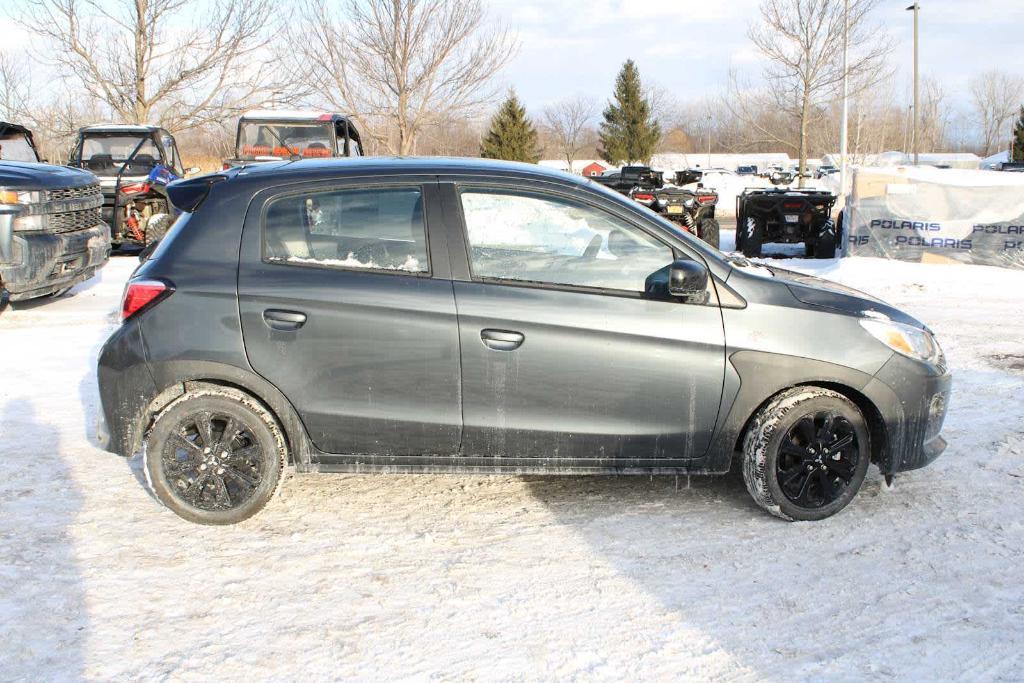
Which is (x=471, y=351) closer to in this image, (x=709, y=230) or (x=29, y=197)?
(x=29, y=197)

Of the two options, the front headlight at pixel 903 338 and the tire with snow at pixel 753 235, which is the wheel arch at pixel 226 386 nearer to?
the front headlight at pixel 903 338

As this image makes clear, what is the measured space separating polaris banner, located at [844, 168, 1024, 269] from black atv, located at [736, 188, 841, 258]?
671mm

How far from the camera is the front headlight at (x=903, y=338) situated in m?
4.48

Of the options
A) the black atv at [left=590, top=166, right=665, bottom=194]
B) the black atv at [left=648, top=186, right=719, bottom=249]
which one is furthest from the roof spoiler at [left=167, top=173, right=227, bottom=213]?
the black atv at [left=590, top=166, right=665, bottom=194]

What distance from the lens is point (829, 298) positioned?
179 inches

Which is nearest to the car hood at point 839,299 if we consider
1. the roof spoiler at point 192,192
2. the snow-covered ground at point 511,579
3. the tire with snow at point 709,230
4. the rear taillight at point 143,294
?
the snow-covered ground at point 511,579

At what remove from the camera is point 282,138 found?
16.4m

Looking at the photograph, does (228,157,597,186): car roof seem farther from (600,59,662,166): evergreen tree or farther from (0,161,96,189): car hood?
(600,59,662,166): evergreen tree

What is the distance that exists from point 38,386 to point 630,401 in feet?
15.8

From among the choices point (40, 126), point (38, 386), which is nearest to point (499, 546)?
point (38, 386)

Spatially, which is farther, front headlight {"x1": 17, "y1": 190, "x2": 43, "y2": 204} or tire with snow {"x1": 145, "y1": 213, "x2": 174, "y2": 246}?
tire with snow {"x1": 145, "y1": 213, "x2": 174, "y2": 246}

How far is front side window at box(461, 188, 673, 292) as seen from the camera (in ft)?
14.5

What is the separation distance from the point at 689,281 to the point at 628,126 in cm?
4993

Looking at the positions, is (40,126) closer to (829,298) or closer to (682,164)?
(829,298)
